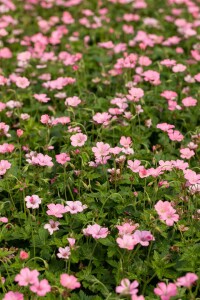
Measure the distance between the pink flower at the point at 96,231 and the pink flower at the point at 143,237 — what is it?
20 centimetres

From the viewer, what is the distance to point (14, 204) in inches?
142

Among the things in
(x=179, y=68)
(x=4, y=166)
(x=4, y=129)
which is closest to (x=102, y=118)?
(x=4, y=129)

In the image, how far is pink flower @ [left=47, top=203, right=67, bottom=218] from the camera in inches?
128

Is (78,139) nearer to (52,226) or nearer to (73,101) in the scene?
(73,101)

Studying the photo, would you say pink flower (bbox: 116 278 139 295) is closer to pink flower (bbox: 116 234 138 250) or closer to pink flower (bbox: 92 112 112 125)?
pink flower (bbox: 116 234 138 250)

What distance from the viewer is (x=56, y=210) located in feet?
10.7

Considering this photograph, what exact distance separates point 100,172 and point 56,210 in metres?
0.63

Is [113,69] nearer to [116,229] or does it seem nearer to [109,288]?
[116,229]

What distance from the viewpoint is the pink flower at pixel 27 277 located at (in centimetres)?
273

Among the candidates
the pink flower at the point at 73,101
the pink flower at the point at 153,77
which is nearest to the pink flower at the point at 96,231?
the pink flower at the point at 73,101

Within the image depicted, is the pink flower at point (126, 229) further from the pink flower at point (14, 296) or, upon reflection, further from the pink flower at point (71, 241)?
the pink flower at point (14, 296)

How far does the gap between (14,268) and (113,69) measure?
268cm

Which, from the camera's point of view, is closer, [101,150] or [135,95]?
[101,150]

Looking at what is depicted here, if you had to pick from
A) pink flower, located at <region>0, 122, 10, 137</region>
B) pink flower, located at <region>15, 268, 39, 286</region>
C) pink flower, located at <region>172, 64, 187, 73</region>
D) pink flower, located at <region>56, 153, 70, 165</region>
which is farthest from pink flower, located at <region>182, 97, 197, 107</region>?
pink flower, located at <region>15, 268, 39, 286</region>
